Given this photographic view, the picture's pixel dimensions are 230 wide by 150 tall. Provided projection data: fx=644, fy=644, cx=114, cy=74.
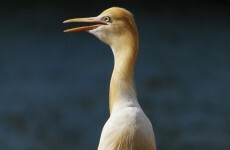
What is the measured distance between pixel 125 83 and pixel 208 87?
4.75ft

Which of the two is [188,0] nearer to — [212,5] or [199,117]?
[212,5]

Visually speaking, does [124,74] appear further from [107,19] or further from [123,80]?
[107,19]

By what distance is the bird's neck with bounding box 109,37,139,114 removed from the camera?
5.90ft

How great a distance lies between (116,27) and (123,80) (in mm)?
159

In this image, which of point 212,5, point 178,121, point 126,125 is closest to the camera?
point 126,125

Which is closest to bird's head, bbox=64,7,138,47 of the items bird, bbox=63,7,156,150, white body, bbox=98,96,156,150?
bird, bbox=63,7,156,150

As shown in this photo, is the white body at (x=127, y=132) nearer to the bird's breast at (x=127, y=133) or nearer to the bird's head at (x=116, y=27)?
the bird's breast at (x=127, y=133)

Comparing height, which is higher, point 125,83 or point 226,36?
point 125,83

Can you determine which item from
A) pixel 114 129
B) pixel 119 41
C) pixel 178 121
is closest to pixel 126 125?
pixel 114 129

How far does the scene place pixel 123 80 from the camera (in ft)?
5.93

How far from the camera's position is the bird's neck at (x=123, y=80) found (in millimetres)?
1797

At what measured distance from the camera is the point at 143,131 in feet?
5.71

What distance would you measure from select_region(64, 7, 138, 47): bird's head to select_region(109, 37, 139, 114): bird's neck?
0.07 ft

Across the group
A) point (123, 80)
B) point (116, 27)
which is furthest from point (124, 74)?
point (116, 27)
